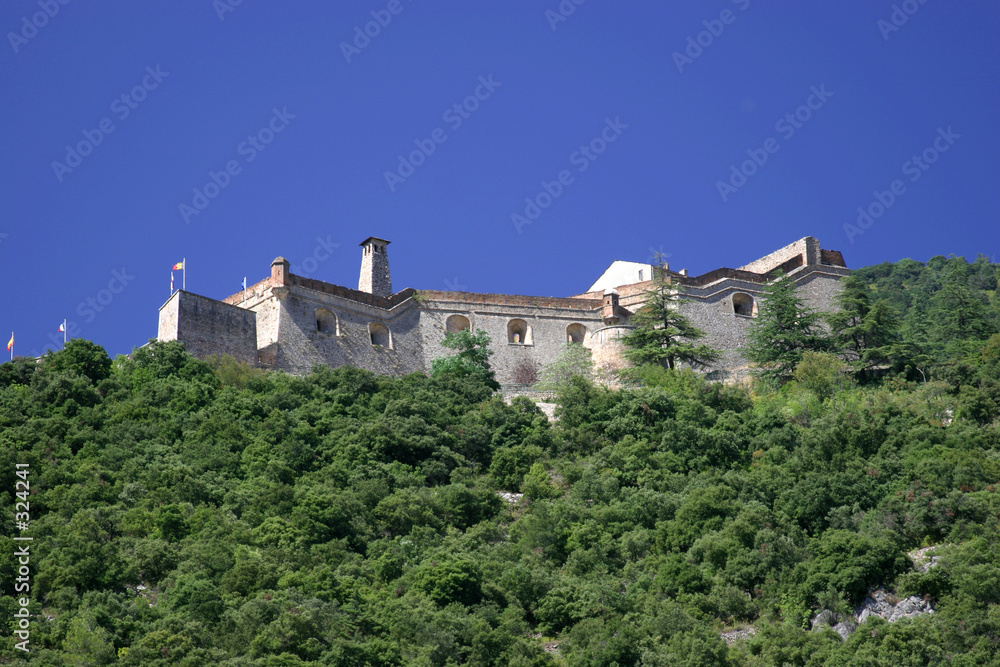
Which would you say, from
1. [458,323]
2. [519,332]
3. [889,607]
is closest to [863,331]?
[519,332]

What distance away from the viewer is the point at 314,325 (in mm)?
45938

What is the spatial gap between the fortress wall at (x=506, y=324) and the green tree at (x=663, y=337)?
9.78ft

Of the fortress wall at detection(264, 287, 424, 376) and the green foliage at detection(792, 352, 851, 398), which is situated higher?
the fortress wall at detection(264, 287, 424, 376)

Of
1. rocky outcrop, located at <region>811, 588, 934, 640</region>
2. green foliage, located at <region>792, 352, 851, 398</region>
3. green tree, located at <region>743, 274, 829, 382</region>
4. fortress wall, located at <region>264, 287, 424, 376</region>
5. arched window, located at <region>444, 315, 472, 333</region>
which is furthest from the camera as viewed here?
arched window, located at <region>444, 315, 472, 333</region>

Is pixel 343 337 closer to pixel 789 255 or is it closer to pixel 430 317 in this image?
pixel 430 317

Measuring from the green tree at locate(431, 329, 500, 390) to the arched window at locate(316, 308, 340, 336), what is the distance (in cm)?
372

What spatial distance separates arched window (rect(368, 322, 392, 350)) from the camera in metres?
47.5

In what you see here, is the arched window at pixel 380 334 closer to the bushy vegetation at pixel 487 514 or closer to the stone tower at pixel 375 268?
the stone tower at pixel 375 268

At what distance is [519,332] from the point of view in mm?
49594

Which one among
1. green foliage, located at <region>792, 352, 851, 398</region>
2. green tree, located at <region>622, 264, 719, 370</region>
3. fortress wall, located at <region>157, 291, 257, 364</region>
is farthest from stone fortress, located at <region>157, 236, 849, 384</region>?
green foliage, located at <region>792, 352, 851, 398</region>


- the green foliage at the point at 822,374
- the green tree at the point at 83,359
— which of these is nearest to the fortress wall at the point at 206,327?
the green tree at the point at 83,359

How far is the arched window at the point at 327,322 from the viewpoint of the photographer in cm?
4641

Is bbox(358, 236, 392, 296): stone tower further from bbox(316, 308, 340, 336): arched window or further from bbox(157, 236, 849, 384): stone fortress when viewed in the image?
bbox(316, 308, 340, 336): arched window

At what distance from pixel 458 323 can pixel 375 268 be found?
3887 millimetres
